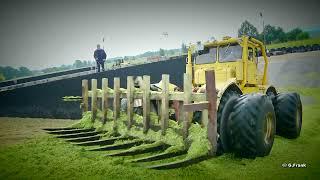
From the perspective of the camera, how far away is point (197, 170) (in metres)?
4.09

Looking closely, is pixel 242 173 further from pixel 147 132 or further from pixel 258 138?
pixel 147 132

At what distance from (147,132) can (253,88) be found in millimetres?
3258

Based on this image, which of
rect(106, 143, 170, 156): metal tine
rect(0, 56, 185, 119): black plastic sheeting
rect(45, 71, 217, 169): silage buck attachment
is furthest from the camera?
rect(0, 56, 185, 119): black plastic sheeting

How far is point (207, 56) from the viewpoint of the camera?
7.41 meters

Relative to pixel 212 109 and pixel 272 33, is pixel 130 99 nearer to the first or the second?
pixel 212 109

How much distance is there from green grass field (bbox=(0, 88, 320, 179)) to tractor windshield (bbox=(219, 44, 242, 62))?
236cm

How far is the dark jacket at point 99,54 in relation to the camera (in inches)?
559

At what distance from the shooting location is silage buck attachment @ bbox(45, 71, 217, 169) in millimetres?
4492

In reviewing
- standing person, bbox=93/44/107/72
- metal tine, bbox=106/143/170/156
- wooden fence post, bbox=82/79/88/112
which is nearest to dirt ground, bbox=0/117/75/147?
wooden fence post, bbox=82/79/88/112

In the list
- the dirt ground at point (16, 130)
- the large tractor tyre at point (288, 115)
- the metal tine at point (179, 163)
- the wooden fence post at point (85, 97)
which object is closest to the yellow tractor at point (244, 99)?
the large tractor tyre at point (288, 115)

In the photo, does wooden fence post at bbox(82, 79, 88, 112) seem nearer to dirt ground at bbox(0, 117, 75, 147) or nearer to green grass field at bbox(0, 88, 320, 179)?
dirt ground at bbox(0, 117, 75, 147)

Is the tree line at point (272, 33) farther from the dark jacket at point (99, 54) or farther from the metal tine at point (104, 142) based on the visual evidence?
the metal tine at point (104, 142)

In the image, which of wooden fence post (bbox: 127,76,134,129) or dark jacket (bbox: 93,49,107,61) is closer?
wooden fence post (bbox: 127,76,134,129)

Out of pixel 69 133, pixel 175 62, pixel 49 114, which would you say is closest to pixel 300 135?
pixel 69 133
